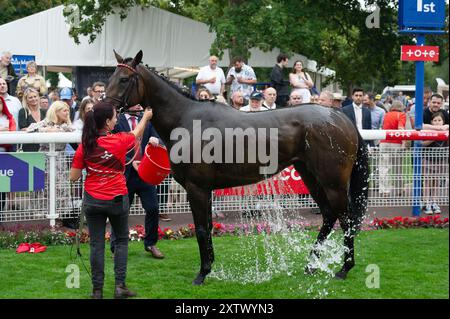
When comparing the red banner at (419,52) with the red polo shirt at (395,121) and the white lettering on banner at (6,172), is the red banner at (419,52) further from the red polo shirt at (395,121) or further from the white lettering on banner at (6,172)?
the white lettering on banner at (6,172)

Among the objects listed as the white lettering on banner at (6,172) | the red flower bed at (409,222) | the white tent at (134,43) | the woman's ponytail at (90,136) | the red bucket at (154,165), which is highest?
the white tent at (134,43)

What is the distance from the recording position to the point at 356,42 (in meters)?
18.8

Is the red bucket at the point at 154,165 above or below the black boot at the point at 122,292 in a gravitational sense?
above

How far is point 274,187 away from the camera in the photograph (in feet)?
27.2

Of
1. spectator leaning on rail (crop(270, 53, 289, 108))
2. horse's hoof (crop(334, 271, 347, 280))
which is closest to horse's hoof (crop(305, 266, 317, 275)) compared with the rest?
horse's hoof (crop(334, 271, 347, 280))

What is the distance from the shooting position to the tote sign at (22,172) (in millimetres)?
7371

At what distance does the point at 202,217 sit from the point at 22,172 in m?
2.88

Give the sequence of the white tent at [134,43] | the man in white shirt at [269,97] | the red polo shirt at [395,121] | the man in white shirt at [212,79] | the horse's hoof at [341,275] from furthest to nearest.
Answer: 1. the white tent at [134,43]
2. the man in white shirt at [212,79]
3. the red polo shirt at [395,121]
4. the man in white shirt at [269,97]
5. the horse's hoof at [341,275]

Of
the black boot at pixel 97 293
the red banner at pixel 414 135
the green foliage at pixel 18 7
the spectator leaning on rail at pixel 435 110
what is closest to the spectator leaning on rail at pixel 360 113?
the spectator leaning on rail at pixel 435 110

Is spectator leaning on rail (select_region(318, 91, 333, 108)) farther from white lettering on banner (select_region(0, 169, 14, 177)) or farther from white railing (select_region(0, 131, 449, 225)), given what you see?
white lettering on banner (select_region(0, 169, 14, 177))

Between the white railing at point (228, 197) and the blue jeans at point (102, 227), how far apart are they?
8.76 feet

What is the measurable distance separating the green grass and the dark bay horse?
12.7 inches
